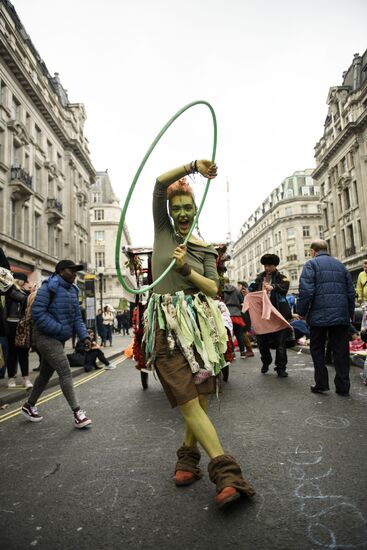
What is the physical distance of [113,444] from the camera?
372 centimetres

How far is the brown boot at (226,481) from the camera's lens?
2225 mm

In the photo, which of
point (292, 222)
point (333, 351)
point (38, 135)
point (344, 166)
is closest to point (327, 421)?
point (333, 351)

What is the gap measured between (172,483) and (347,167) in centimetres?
4209

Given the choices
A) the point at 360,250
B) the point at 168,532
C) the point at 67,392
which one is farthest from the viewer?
the point at 360,250

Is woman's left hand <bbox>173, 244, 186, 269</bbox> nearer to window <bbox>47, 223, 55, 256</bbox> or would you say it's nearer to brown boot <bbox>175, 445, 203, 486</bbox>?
brown boot <bbox>175, 445, 203, 486</bbox>

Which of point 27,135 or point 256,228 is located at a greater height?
point 256,228

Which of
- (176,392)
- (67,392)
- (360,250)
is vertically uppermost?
(360,250)

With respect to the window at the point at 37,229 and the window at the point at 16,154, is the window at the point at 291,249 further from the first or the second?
the window at the point at 16,154

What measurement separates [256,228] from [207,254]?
9564 centimetres

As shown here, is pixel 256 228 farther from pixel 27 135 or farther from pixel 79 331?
pixel 79 331

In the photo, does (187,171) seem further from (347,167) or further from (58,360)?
(347,167)

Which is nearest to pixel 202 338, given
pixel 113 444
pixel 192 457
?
pixel 192 457

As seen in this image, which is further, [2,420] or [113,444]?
[2,420]

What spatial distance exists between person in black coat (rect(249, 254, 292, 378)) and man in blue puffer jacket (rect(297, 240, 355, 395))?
1618 millimetres
